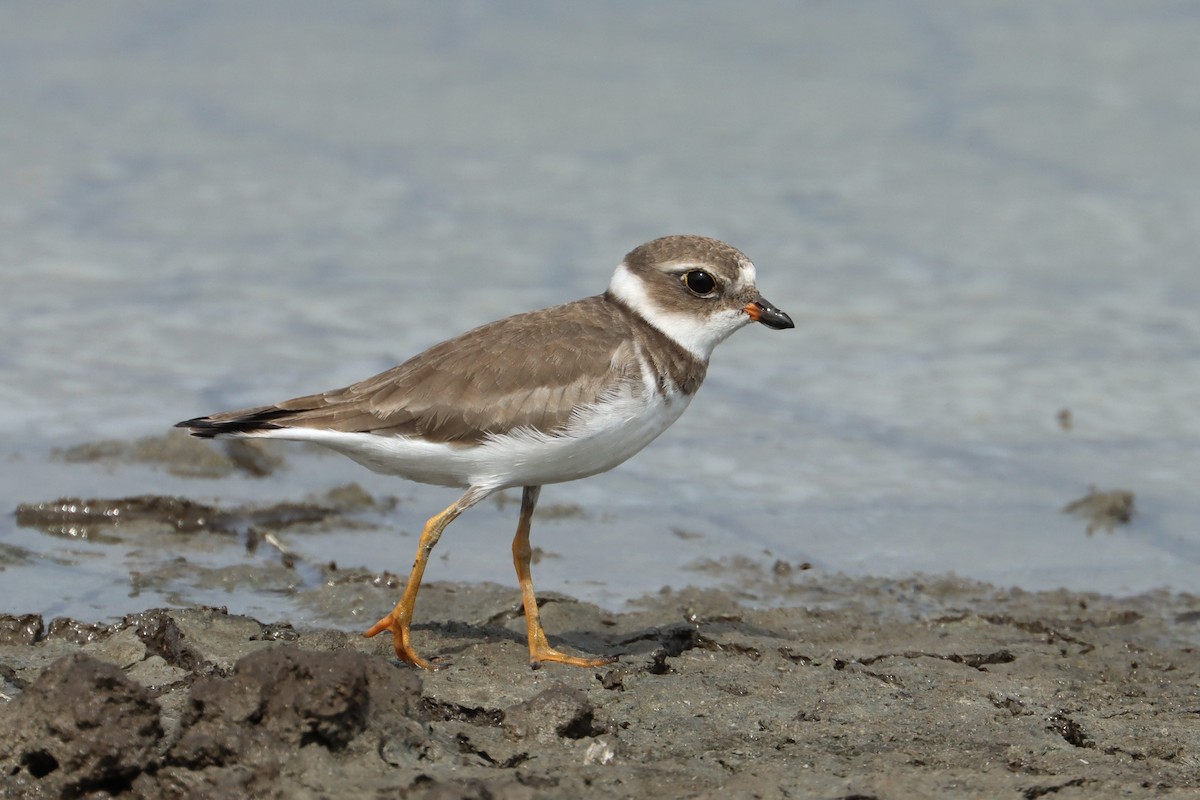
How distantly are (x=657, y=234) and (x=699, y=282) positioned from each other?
5929 mm

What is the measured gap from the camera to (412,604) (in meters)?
5.67

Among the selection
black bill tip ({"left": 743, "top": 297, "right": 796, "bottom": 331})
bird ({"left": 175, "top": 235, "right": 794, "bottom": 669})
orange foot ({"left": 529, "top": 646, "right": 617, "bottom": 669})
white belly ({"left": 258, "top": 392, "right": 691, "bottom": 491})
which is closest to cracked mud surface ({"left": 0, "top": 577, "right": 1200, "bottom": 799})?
orange foot ({"left": 529, "top": 646, "right": 617, "bottom": 669})

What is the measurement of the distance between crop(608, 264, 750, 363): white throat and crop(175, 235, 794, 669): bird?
14 millimetres

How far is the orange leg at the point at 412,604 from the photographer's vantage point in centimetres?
557

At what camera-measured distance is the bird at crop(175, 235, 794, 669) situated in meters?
5.69

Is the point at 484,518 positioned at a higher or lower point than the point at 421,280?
lower

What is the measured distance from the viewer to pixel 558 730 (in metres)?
4.57

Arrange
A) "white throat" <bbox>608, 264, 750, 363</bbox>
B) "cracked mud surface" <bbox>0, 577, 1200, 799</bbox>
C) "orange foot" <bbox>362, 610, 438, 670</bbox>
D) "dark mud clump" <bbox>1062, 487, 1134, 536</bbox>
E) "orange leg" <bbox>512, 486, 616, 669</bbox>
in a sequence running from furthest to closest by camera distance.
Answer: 1. "dark mud clump" <bbox>1062, 487, 1134, 536</bbox>
2. "white throat" <bbox>608, 264, 750, 363</bbox>
3. "orange leg" <bbox>512, 486, 616, 669</bbox>
4. "orange foot" <bbox>362, 610, 438, 670</bbox>
5. "cracked mud surface" <bbox>0, 577, 1200, 799</bbox>

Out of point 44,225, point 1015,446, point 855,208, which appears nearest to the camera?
point 1015,446

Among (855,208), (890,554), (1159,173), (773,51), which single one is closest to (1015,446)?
(890,554)

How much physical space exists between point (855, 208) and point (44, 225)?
23.0 feet

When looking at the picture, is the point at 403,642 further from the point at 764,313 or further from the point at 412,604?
the point at 764,313

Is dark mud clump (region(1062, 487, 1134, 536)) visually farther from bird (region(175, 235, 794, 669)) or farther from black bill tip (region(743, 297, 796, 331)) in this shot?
bird (region(175, 235, 794, 669))

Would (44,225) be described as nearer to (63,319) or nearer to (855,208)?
(63,319)
